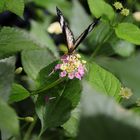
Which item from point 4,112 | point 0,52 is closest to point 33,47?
point 0,52

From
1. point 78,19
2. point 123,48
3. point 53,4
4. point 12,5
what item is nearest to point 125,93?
point 12,5

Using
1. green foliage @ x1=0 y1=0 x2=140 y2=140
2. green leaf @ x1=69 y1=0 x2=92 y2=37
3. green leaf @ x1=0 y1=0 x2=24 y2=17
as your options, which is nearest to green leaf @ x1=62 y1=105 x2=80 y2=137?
green foliage @ x1=0 y1=0 x2=140 y2=140

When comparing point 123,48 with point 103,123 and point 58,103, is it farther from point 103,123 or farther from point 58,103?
point 103,123

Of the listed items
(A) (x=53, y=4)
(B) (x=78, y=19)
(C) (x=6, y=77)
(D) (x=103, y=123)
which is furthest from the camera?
(A) (x=53, y=4)

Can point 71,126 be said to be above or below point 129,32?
below

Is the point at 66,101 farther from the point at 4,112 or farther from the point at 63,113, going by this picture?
the point at 4,112

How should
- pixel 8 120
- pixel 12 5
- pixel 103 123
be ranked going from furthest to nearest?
pixel 12 5 < pixel 8 120 < pixel 103 123
